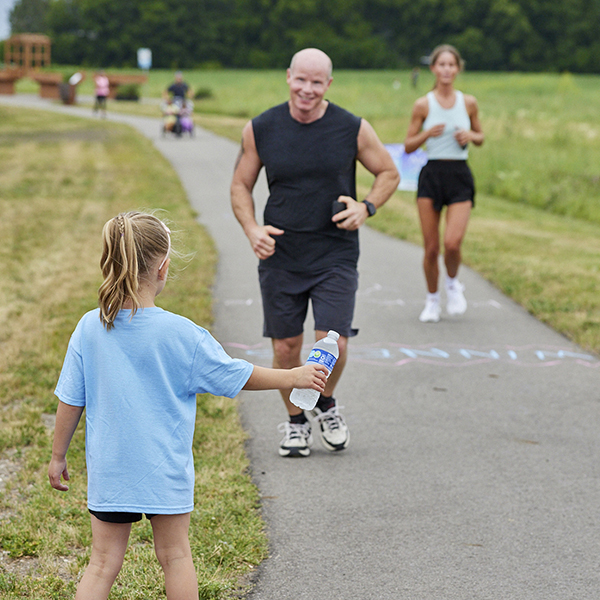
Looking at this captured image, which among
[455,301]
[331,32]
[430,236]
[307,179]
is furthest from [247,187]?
[331,32]

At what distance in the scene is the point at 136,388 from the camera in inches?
103

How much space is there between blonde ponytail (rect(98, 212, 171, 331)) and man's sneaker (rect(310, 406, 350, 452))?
2383 mm

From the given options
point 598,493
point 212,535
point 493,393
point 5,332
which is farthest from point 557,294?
point 212,535

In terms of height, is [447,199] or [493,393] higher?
[447,199]

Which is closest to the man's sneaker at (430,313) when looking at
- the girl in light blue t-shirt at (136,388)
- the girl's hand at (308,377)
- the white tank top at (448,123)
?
the white tank top at (448,123)

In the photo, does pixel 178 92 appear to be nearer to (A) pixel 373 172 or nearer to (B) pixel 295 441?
(A) pixel 373 172

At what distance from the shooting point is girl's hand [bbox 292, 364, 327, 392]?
2.76 meters

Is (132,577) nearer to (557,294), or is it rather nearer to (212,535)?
(212,535)

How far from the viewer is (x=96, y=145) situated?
77.9ft

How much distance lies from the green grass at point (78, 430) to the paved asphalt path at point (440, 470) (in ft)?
0.57

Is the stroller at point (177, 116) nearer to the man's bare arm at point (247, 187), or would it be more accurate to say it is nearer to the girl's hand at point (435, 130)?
the girl's hand at point (435, 130)

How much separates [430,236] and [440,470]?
3.39m

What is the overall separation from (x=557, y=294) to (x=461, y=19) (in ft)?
321

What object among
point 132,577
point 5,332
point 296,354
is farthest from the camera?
point 5,332
